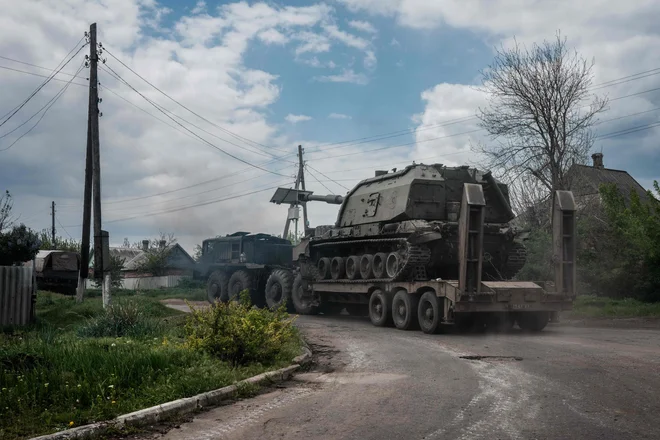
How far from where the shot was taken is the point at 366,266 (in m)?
18.5

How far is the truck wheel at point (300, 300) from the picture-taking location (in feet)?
71.2

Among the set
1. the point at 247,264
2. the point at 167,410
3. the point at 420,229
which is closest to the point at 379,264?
the point at 420,229

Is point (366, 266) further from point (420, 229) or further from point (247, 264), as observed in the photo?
point (247, 264)

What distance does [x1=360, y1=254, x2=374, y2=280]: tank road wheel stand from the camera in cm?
1823

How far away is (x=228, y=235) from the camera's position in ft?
84.0

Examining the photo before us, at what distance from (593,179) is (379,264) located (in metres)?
20.4

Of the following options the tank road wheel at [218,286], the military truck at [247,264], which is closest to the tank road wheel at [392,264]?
the military truck at [247,264]

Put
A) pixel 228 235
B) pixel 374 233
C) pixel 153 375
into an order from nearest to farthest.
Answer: pixel 153 375 < pixel 374 233 < pixel 228 235

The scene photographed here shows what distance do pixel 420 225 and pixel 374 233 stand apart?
1.99m

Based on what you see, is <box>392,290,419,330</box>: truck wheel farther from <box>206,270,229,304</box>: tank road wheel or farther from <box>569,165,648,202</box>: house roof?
<box>569,165,648,202</box>: house roof

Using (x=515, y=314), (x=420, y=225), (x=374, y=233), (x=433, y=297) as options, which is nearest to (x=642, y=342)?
(x=515, y=314)

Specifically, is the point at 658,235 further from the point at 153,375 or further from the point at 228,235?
the point at 153,375

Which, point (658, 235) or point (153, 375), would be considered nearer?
point (153, 375)

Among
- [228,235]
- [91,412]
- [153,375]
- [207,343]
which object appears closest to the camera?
[91,412]
